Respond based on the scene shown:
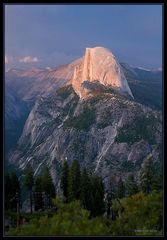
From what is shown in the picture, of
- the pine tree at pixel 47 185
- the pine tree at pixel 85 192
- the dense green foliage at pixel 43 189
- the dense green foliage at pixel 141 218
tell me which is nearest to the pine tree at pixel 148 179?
the pine tree at pixel 85 192

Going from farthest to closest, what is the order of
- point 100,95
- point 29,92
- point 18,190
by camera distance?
point 100,95 → point 29,92 → point 18,190

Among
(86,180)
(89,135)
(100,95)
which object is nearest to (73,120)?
(89,135)

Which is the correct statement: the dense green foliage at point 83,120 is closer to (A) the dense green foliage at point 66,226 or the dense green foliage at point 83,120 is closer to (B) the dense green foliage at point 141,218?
(B) the dense green foliage at point 141,218

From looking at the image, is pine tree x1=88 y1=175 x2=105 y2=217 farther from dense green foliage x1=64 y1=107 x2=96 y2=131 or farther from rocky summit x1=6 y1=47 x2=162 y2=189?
dense green foliage x1=64 y1=107 x2=96 y2=131

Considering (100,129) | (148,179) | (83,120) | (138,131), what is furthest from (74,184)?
(83,120)

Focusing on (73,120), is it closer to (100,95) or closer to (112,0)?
(100,95)
